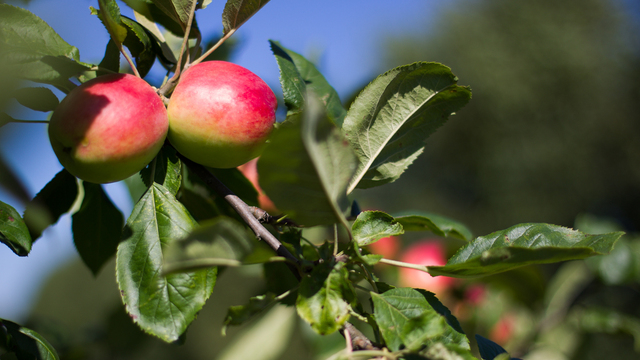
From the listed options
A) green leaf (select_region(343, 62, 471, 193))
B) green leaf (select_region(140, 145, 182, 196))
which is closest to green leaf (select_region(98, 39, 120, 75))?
green leaf (select_region(140, 145, 182, 196))

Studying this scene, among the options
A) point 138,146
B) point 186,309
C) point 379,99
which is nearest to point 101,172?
point 138,146

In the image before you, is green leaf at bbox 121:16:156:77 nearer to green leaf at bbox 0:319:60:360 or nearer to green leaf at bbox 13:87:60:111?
green leaf at bbox 13:87:60:111

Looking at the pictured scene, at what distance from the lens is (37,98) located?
1.65 ft

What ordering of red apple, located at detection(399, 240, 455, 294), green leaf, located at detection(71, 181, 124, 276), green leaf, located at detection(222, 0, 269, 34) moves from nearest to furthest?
green leaf, located at detection(222, 0, 269, 34) → green leaf, located at detection(71, 181, 124, 276) → red apple, located at detection(399, 240, 455, 294)

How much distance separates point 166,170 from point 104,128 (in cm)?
10

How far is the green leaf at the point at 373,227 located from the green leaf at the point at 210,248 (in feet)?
0.51

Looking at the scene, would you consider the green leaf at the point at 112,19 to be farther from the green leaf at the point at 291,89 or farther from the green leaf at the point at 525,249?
the green leaf at the point at 525,249

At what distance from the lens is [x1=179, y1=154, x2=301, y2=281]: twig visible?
45 centimetres

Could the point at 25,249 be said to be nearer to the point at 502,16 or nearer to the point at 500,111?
the point at 500,111

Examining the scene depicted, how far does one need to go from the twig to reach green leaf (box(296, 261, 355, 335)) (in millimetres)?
36

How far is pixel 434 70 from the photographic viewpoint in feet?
1.61

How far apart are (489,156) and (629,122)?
3.39 metres

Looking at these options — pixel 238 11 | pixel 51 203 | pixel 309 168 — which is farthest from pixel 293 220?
pixel 51 203

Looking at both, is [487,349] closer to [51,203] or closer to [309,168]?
[309,168]
